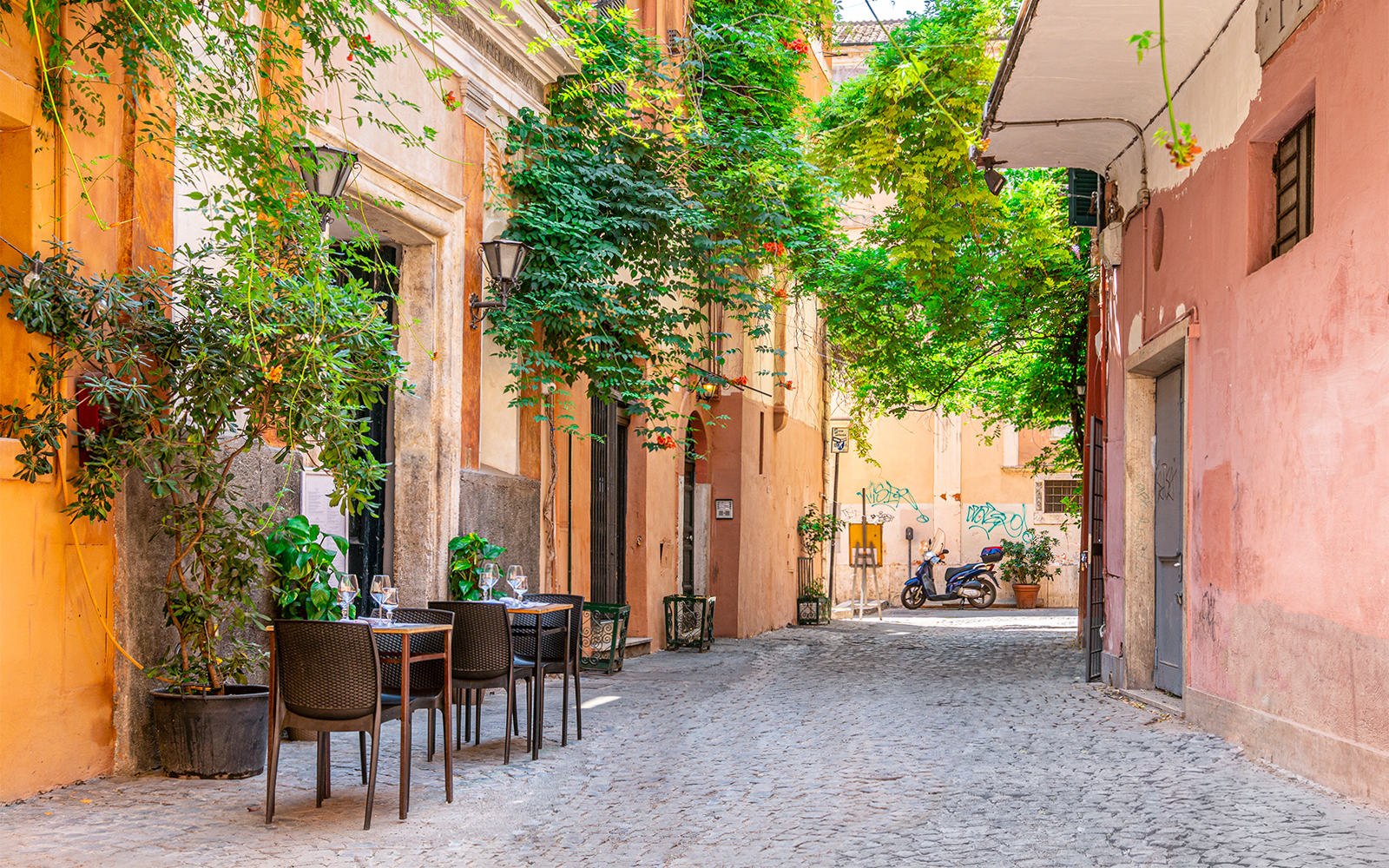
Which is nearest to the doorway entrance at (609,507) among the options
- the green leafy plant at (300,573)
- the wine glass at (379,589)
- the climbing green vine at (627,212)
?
the climbing green vine at (627,212)

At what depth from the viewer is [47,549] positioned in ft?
18.1

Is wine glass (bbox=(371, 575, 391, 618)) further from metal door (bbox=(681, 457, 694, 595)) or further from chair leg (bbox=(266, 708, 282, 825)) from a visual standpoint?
metal door (bbox=(681, 457, 694, 595))

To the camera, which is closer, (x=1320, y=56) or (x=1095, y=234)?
(x=1320, y=56)

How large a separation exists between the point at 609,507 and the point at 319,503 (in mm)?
5287

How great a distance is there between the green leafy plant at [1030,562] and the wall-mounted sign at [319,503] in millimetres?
20870

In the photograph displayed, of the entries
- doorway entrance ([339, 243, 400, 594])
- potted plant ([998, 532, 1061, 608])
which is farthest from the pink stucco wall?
potted plant ([998, 532, 1061, 608])

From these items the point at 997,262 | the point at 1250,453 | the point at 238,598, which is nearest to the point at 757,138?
the point at 997,262

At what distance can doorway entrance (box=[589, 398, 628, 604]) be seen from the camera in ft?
41.0

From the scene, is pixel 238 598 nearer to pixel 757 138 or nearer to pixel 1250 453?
pixel 1250 453

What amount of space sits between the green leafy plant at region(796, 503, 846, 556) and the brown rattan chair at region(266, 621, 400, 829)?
16.1m

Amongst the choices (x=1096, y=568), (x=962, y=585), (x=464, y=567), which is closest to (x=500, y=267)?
(x=464, y=567)

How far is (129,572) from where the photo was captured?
5.94m

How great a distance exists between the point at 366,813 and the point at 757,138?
28.7 ft

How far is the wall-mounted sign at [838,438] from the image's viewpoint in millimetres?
23391
